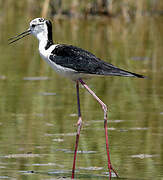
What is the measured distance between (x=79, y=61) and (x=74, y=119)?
79.0 inches

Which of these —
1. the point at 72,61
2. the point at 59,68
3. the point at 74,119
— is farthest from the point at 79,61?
the point at 74,119

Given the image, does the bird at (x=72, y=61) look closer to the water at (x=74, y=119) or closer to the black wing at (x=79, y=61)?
the black wing at (x=79, y=61)

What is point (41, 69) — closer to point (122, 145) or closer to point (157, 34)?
point (122, 145)

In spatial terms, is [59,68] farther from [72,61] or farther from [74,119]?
[74,119]

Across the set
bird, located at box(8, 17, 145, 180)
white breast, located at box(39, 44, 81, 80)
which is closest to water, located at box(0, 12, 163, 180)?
bird, located at box(8, 17, 145, 180)

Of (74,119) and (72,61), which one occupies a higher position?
(72,61)

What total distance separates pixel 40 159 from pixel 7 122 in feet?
5.20

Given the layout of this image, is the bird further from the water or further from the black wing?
the water

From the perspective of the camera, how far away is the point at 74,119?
768cm

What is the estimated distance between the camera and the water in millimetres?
5719

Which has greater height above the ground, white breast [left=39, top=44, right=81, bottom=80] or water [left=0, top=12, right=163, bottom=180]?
white breast [left=39, top=44, right=81, bottom=80]

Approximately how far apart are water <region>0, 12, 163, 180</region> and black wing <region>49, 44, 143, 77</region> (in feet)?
2.75

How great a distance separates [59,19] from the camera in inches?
818

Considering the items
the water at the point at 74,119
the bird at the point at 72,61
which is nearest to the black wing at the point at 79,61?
the bird at the point at 72,61
